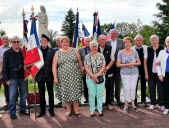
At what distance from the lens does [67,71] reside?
5359mm

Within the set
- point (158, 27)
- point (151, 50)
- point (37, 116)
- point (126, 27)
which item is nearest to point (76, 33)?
point (151, 50)

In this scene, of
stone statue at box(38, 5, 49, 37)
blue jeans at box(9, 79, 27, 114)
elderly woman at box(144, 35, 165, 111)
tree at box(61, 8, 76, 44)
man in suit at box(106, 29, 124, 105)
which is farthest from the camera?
tree at box(61, 8, 76, 44)

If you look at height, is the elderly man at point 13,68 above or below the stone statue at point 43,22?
below

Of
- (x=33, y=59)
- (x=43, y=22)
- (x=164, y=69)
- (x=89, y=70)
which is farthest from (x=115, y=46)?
(x=43, y=22)

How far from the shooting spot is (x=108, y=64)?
19.1ft

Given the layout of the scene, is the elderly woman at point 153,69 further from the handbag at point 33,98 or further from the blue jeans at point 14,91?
the blue jeans at point 14,91

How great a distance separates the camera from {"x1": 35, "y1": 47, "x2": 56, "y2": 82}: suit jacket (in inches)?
213

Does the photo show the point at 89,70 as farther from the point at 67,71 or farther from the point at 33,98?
the point at 33,98

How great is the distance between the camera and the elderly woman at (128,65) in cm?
573

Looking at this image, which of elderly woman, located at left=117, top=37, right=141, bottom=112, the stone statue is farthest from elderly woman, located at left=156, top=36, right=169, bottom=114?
the stone statue

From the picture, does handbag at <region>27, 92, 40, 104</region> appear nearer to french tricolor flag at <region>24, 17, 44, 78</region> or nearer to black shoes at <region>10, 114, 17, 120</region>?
black shoes at <region>10, 114, 17, 120</region>

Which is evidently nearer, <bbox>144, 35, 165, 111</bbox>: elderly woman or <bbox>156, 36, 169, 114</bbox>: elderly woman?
<bbox>156, 36, 169, 114</bbox>: elderly woman

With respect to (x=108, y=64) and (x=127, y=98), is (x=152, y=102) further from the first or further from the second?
(x=108, y=64)

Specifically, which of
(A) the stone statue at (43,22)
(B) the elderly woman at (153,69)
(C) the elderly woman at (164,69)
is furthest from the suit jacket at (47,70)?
(A) the stone statue at (43,22)
